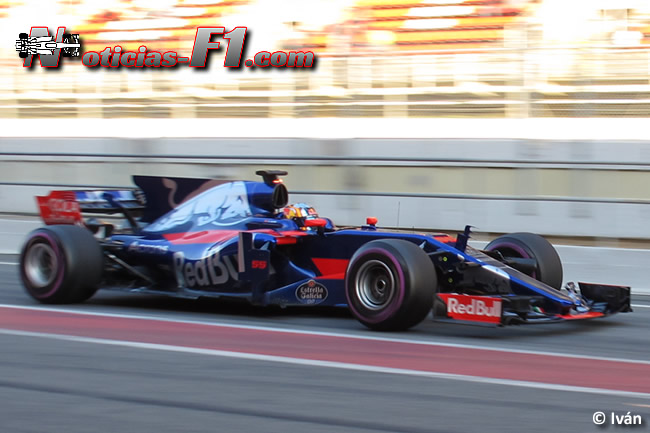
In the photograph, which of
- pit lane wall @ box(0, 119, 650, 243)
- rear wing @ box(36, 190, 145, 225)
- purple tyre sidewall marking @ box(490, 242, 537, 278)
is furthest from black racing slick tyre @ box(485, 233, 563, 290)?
rear wing @ box(36, 190, 145, 225)

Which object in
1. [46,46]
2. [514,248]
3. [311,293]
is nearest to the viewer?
[311,293]

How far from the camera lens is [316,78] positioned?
13625 millimetres

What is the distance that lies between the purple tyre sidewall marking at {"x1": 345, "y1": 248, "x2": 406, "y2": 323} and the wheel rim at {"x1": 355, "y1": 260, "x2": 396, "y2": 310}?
7 centimetres

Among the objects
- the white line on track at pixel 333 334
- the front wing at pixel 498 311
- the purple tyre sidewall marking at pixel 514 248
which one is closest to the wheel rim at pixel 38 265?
the white line on track at pixel 333 334

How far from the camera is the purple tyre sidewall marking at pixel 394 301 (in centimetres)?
643

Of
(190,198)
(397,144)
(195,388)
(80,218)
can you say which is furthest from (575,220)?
(195,388)

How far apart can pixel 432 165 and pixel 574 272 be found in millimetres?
2283

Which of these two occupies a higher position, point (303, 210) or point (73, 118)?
point (73, 118)

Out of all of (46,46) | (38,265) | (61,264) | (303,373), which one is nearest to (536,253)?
(303,373)

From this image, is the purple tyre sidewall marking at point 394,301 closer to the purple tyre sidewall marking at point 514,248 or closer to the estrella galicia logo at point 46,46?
the purple tyre sidewall marking at point 514,248

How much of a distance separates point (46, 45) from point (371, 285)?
44.8ft

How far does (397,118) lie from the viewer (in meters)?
13.2

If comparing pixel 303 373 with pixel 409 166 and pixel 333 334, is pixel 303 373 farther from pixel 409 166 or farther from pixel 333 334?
pixel 409 166

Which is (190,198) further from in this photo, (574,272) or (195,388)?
(574,272)
